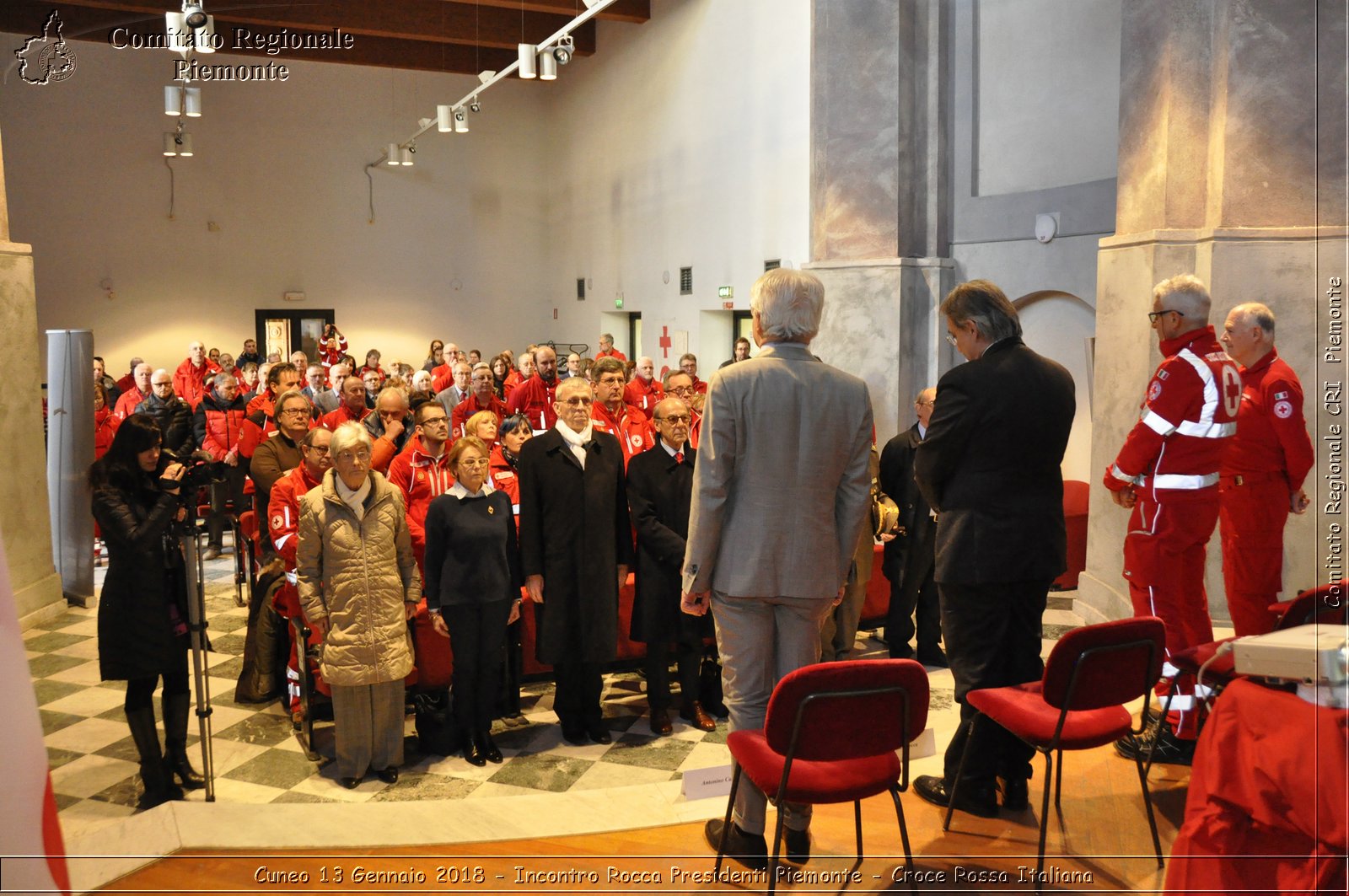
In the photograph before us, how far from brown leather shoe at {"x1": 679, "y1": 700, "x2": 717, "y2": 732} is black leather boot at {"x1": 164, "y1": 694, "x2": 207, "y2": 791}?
209cm

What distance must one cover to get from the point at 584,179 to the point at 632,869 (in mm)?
15788

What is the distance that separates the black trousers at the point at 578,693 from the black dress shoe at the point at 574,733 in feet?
0.04

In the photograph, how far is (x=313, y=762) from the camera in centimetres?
445

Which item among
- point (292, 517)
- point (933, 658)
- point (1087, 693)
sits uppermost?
point (292, 517)

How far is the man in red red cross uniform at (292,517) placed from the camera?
15.0 feet

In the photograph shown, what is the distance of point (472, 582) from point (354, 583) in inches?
18.6

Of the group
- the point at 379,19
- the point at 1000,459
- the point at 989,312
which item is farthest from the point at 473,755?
the point at 379,19

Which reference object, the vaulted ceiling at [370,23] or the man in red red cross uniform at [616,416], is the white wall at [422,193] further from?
the man in red red cross uniform at [616,416]

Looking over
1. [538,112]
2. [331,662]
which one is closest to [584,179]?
[538,112]

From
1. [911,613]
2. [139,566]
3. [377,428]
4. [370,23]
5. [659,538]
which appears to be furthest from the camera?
[370,23]

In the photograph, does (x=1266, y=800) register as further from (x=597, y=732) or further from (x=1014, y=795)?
(x=597, y=732)

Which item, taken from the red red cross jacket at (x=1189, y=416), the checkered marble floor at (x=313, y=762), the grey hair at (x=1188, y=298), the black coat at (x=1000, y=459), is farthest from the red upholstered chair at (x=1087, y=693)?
the grey hair at (x=1188, y=298)

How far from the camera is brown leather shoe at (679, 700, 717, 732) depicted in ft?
15.7

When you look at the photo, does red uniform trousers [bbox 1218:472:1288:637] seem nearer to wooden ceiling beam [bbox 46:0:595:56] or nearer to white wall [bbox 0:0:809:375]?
white wall [bbox 0:0:809:375]
